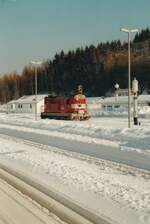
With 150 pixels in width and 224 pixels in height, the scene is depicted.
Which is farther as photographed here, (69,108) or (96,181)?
(69,108)

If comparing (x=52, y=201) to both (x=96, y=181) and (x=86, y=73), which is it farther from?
(x=86, y=73)

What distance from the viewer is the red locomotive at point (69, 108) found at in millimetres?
53688

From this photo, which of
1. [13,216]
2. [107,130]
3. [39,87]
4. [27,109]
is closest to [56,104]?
[107,130]

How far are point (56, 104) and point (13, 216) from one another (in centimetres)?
4905

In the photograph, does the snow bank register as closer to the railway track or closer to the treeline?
the railway track

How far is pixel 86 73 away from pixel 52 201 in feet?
461

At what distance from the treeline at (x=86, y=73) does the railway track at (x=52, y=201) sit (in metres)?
116

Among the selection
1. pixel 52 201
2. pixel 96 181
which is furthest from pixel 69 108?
pixel 52 201

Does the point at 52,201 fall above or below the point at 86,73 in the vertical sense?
below

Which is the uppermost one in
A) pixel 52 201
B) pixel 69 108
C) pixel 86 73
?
pixel 86 73

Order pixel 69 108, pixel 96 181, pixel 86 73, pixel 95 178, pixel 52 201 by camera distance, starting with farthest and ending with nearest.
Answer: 1. pixel 86 73
2. pixel 69 108
3. pixel 95 178
4. pixel 96 181
5. pixel 52 201

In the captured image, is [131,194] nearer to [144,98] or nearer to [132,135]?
[132,135]

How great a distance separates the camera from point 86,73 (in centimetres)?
14912

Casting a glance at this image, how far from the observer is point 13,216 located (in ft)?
26.2
